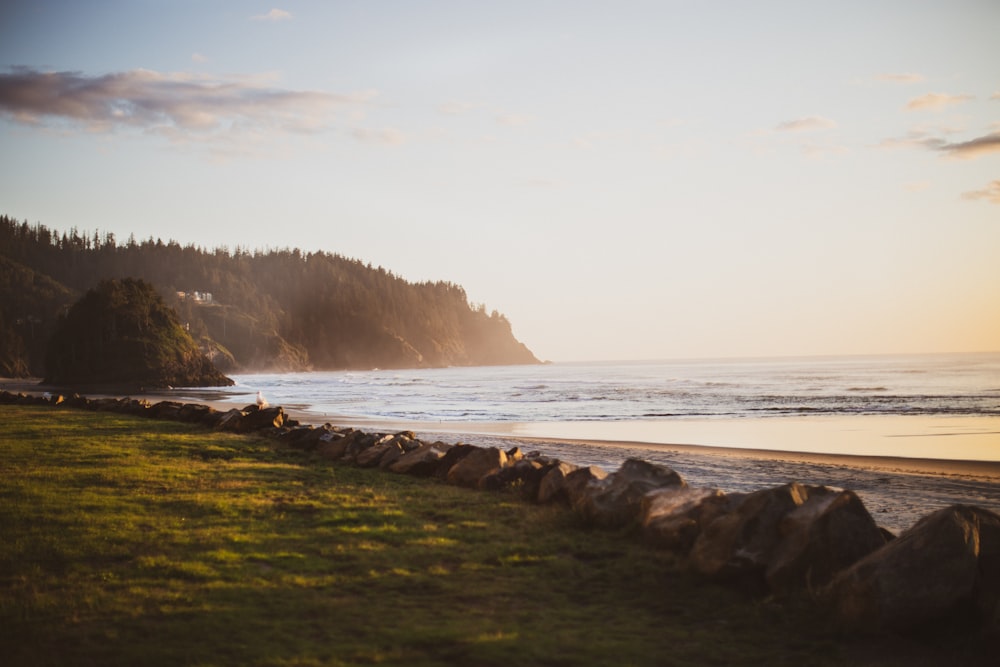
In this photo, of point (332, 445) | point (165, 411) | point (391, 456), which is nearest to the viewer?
point (391, 456)

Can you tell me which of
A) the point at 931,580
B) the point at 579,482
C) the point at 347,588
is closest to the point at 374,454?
the point at 579,482

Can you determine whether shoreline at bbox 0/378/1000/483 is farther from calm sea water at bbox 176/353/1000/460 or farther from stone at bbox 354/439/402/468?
stone at bbox 354/439/402/468

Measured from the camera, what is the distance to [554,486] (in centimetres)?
1238

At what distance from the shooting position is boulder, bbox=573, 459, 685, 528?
10.6 metres

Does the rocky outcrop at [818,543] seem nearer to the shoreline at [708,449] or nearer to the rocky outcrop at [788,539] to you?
the rocky outcrop at [788,539]

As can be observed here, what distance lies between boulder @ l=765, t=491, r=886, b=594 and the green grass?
1.38ft

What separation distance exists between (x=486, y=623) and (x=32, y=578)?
500 centimetres

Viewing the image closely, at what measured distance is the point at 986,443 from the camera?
80.0 ft

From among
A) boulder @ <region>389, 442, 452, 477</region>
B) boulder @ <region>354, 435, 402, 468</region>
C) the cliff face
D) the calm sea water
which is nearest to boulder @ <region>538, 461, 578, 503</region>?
boulder @ <region>389, 442, 452, 477</region>

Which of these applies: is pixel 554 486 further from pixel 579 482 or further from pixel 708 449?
pixel 708 449

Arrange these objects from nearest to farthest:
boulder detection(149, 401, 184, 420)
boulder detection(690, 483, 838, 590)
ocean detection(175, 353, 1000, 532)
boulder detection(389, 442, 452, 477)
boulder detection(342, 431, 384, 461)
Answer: boulder detection(690, 483, 838, 590)
boulder detection(389, 442, 452, 477)
ocean detection(175, 353, 1000, 532)
boulder detection(342, 431, 384, 461)
boulder detection(149, 401, 184, 420)

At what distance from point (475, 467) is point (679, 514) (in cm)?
594

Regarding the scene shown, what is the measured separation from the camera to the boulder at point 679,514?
912 centimetres

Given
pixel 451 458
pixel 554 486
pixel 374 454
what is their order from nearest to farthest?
pixel 554 486
pixel 451 458
pixel 374 454
